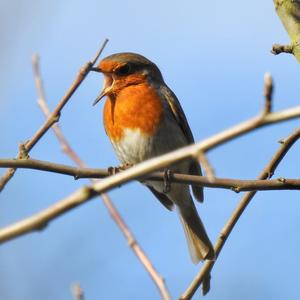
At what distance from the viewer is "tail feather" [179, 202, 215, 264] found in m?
5.54

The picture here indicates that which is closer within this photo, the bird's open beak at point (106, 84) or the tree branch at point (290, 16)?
the tree branch at point (290, 16)

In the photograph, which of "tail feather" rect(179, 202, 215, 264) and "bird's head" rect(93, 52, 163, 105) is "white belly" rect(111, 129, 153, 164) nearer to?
"bird's head" rect(93, 52, 163, 105)

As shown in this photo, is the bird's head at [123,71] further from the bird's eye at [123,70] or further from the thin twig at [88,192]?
the thin twig at [88,192]

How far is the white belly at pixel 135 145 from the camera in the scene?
535 cm

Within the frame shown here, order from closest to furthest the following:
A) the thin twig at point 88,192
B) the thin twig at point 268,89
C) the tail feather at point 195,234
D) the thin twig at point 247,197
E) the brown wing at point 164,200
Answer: the thin twig at point 88,192 → the thin twig at point 268,89 → the thin twig at point 247,197 → the tail feather at point 195,234 → the brown wing at point 164,200

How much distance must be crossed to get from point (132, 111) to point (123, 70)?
1.71ft

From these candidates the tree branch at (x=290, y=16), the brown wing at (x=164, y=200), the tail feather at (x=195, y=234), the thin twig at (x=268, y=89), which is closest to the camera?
the thin twig at (x=268, y=89)

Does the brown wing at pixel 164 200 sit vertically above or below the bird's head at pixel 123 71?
below

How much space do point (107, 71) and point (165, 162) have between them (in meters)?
4.26

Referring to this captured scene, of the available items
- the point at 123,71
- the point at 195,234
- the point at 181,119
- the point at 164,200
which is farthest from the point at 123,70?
the point at 195,234

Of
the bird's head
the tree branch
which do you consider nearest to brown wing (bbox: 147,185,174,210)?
the bird's head

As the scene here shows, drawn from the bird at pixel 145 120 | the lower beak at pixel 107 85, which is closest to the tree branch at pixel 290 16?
the bird at pixel 145 120

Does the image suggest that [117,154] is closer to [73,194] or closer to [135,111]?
[135,111]

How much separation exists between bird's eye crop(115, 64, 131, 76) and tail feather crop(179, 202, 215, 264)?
1.43 m
